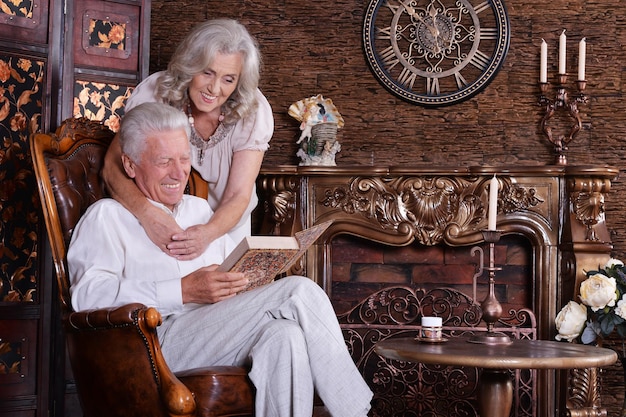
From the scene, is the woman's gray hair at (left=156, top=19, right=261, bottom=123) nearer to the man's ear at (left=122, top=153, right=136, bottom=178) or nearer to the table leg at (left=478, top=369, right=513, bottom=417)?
the man's ear at (left=122, top=153, right=136, bottom=178)

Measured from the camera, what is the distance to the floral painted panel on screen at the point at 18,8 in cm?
366

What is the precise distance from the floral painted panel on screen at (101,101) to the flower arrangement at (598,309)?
7.18ft

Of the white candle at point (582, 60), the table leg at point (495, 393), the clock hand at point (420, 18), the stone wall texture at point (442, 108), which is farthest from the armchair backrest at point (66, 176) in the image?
the white candle at point (582, 60)

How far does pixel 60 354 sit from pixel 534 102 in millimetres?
2561

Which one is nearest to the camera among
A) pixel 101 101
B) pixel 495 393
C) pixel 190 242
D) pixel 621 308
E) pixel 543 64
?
pixel 495 393

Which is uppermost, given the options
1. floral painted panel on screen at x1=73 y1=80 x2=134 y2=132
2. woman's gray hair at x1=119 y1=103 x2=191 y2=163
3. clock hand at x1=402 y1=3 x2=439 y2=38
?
clock hand at x1=402 y1=3 x2=439 y2=38

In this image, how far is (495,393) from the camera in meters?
2.73

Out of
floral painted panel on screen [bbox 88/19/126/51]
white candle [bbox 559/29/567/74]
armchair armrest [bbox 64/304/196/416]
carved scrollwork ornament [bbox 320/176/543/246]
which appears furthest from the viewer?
white candle [bbox 559/29/567/74]

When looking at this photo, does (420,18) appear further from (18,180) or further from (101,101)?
(18,180)

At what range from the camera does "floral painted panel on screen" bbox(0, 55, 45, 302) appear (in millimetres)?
3666

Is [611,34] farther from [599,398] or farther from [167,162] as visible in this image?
[167,162]

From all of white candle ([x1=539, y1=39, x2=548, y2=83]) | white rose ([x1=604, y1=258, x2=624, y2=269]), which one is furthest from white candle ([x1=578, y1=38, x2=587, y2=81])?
white rose ([x1=604, y1=258, x2=624, y2=269])

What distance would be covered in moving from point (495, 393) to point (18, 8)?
8.19 ft

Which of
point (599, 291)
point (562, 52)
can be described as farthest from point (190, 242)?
point (562, 52)
